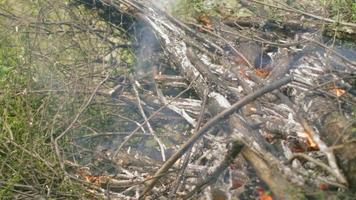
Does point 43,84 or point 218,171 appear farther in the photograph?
point 43,84

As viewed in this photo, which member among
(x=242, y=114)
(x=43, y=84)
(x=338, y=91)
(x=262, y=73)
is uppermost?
(x=338, y=91)

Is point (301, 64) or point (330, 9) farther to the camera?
point (330, 9)

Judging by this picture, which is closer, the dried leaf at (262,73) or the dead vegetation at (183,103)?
the dead vegetation at (183,103)

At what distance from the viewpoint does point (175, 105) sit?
13.8 ft

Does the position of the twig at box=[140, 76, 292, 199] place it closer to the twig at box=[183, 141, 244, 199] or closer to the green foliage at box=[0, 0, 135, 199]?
the twig at box=[183, 141, 244, 199]

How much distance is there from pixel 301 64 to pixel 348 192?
2.12 meters

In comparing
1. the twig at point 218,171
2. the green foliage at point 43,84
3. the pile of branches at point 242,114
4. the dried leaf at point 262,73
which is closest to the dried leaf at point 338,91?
the pile of branches at point 242,114

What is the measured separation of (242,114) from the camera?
3621 mm

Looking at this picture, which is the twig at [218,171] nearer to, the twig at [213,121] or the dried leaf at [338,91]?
the twig at [213,121]

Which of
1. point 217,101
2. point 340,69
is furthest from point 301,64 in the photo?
point 217,101

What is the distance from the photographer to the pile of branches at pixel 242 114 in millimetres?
2714

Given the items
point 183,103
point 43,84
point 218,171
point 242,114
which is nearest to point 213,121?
point 218,171

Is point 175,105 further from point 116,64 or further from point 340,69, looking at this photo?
point 340,69

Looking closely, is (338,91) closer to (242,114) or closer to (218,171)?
(242,114)
